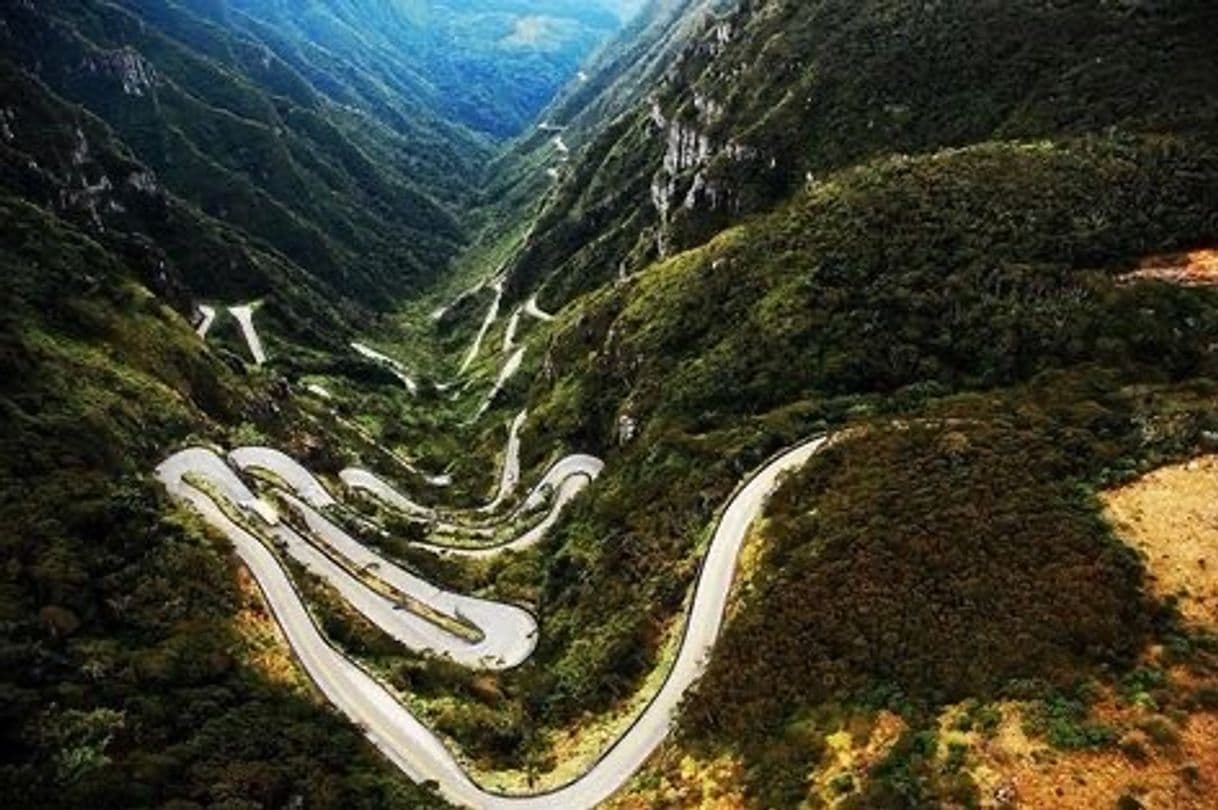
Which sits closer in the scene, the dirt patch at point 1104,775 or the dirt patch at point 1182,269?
the dirt patch at point 1104,775

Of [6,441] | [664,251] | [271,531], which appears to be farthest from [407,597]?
[664,251]

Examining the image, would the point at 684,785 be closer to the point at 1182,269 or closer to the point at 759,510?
the point at 759,510

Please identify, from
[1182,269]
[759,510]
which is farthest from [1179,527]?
[1182,269]

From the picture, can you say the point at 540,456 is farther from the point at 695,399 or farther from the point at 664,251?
the point at 664,251

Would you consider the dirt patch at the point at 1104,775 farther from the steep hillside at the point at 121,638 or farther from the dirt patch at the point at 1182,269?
the dirt patch at the point at 1182,269

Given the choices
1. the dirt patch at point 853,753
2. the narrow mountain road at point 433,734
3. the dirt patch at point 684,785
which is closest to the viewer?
the dirt patch at point 853,753

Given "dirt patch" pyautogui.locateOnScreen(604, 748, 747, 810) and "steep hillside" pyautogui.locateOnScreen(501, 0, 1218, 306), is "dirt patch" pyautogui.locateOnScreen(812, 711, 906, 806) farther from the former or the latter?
"steep hillside" pyautogui.locateOnScreen(501, 0, 1218, 306)

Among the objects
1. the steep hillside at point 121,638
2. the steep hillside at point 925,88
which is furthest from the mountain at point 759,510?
the steep hillside at point 925,88
